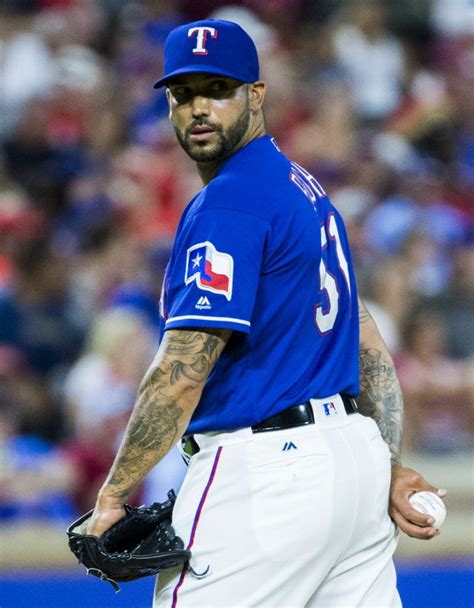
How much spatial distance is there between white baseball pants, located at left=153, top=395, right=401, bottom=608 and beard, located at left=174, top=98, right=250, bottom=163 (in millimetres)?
659

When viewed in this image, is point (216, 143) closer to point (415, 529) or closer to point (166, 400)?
point (166, 400)

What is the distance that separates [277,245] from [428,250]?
4.34m

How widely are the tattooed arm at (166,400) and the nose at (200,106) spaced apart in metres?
0.56

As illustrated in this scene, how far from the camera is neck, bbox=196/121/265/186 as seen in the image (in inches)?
110

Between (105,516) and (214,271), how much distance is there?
62cm

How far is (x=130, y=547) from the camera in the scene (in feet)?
8.66

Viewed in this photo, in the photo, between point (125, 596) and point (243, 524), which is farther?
point (125, 596)

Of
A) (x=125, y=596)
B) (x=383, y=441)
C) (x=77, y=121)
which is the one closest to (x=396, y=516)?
(x=383, y=441)

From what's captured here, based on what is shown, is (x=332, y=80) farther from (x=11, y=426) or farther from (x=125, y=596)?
(x=125, y=596)

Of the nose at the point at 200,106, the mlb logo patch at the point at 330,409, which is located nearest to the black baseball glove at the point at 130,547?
the mlb logo patch at the point at 330,409

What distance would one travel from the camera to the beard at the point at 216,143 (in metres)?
2.75

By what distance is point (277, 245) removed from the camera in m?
2.59

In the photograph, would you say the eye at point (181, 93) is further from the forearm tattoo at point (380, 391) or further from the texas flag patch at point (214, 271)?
the forearm tattoo at point (380, 391)

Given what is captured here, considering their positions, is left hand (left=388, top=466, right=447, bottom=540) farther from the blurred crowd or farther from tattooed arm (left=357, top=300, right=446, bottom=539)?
the blurred crowd
